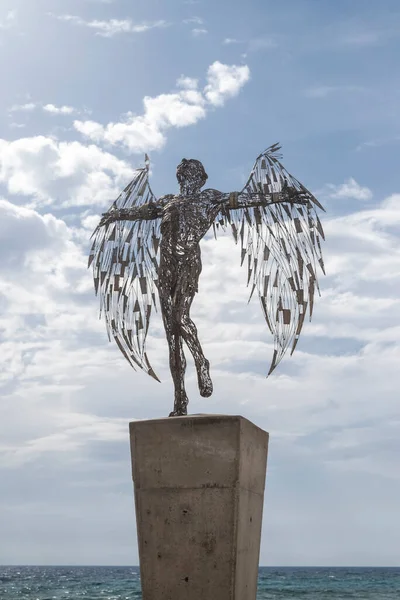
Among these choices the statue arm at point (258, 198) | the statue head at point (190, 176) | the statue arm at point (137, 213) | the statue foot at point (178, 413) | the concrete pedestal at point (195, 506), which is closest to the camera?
the concrete pedestal at point (195, 506)

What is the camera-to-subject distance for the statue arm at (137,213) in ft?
32.9

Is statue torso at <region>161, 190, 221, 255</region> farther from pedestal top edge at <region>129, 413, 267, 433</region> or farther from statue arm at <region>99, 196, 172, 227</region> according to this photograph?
pedestal top edge at <region>129, 413, 267, 433</region>

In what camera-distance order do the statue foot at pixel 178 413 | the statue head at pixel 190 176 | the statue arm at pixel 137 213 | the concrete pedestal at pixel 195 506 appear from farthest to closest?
the statue arm at pixel 137 213 < the statue head at pixel 190 176 < the statue foot at pixel 178 413 < the concrete pedestal at pixel 195 506

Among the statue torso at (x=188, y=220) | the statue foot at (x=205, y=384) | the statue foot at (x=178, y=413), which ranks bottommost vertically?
the statue foot at (x=178, y=413)

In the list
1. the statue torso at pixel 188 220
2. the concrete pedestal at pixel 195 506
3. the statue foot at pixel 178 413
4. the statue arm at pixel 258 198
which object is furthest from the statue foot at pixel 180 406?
the statue arm at pixel 258 198

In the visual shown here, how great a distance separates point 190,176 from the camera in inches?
387

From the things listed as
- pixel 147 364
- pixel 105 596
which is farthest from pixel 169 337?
pixel 105 596

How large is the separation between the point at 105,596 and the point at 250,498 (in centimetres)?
3123

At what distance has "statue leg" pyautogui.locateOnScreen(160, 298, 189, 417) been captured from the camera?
9.44m

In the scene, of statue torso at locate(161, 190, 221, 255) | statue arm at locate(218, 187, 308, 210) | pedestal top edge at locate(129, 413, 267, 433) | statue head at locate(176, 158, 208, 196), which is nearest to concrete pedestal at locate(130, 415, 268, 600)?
pedestal top edge at locate(129, 413, 267, 433)

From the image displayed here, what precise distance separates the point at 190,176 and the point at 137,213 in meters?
0.76

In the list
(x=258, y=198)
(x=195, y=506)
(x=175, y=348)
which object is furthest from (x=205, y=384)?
(x=258, y=198)

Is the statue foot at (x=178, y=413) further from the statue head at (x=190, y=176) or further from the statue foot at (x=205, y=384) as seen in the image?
the statue head at (x=190, y=176)

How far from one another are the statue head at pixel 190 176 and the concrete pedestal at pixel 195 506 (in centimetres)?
255
